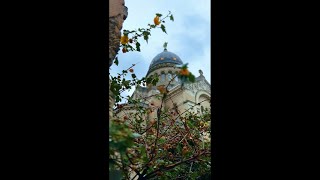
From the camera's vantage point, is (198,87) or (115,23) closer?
(115,23)

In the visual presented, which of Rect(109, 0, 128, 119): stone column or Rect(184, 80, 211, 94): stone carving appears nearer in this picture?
Rect(109, 0, 128, 119): stone column

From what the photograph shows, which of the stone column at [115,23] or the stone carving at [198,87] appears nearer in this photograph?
the stone column at [115,23]

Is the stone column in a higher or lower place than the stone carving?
lower

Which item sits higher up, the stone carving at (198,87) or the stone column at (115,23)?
the stone carving at (198,87)

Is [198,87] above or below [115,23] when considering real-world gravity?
above
